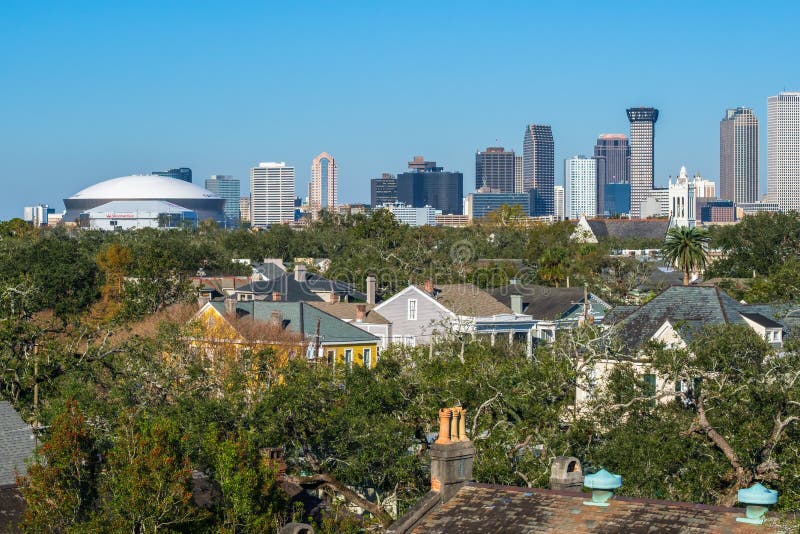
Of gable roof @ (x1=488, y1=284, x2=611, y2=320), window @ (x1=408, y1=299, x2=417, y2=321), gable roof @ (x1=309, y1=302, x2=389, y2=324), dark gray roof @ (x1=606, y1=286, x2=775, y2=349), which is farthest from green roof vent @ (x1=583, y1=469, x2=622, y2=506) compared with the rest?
gable roof @ (x1=488, y1=284, x2=611, y2=320)

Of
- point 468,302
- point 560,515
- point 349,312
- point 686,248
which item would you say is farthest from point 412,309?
point 560,515

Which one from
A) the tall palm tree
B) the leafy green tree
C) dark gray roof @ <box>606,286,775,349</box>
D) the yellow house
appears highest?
the tall palm tree

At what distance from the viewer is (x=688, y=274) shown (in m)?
91.9

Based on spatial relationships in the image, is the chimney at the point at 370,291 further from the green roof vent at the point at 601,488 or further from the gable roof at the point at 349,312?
the green roof vent at the point at 601,488

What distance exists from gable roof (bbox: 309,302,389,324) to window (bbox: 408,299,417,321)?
1.09 metres

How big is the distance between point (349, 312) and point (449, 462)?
47820 mm

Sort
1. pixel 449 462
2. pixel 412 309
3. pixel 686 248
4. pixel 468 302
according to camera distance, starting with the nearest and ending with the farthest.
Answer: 1. pixel 449 462
2. pixel 412 309
3. pixel 468 302
4. pixel 686 248

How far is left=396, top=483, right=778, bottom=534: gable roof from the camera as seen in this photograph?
19891mm

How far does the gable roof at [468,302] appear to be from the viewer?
6781 cm

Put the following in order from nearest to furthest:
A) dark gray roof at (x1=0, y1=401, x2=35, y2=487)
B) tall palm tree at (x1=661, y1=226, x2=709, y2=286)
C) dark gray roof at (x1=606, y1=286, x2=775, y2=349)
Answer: dark gray roof at (x1=0, y1=401, x2=35, y2=487) → dark gray roof at (x1=606, y1=286, x2=775, y2=349) → tall palm tree at (x1=661, y1=226, x2=709, y2=286)

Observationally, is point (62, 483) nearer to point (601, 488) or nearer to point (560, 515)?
point (560, 515)

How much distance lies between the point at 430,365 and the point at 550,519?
18579 millimetres

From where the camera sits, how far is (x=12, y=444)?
30016 mm

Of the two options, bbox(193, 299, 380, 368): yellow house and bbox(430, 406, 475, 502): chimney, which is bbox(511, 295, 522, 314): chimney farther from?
bbox(430, 406, 475, 502): chimney
